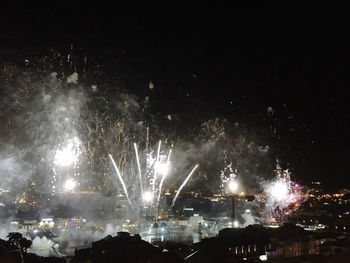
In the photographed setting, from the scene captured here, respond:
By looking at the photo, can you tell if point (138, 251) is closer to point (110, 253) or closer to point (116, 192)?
point (110, 253)

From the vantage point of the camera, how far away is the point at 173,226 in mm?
59062

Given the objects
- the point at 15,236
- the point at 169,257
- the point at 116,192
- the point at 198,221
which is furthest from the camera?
the point at 116,192

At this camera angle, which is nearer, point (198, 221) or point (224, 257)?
point (224, 257)

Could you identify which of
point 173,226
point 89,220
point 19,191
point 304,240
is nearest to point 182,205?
point 173,226

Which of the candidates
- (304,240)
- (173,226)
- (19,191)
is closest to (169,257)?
(304,240)

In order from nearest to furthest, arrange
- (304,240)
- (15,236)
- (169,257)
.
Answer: (169,257), (15,236), (304,240)

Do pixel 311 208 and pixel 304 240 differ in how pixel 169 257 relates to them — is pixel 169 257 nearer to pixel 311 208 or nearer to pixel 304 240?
pixel 304 240

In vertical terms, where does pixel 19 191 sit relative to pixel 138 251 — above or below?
above

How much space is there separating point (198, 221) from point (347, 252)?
37709 millimetres

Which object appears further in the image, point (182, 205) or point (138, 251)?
point (182, 205)

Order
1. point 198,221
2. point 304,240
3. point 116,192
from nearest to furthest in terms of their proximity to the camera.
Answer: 1. point 304,240
2. point 198,221
3. point 116,192

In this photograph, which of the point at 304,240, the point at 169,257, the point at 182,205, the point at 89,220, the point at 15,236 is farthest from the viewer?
the point at 182,205

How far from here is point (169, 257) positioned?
2347 cm

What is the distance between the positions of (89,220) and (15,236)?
33.5 metres
